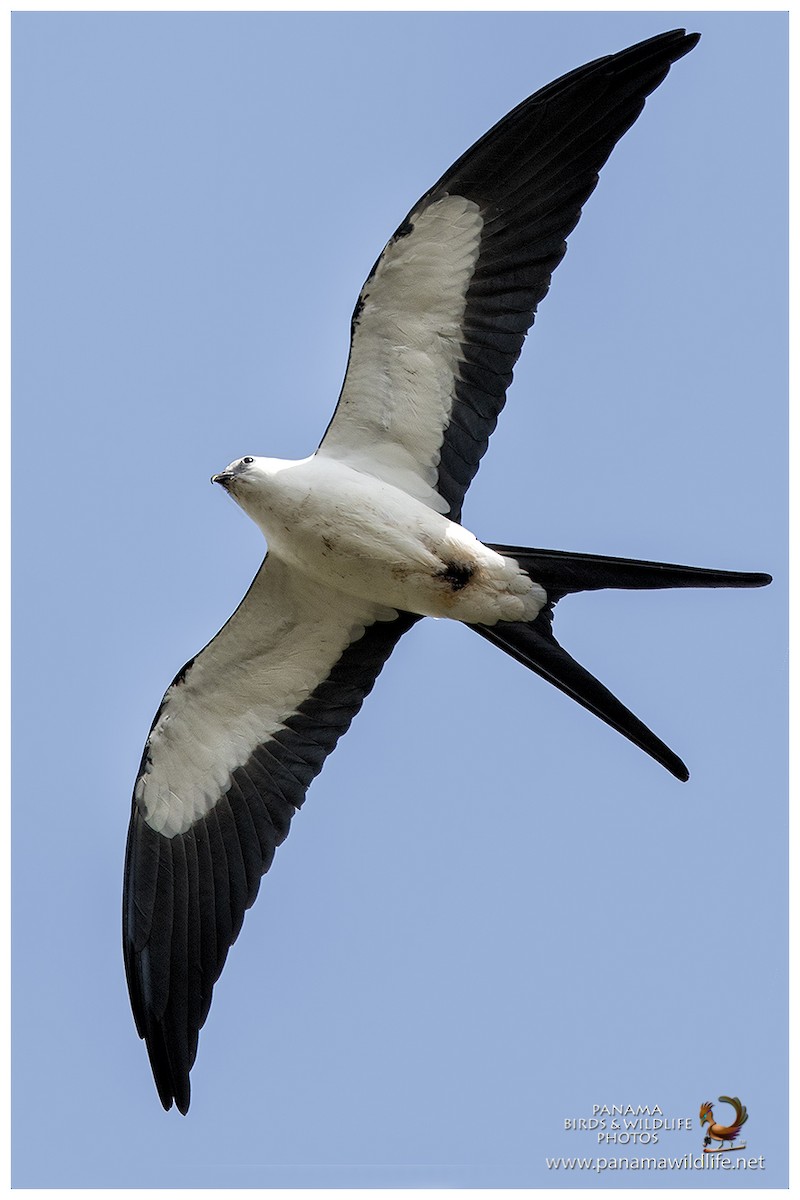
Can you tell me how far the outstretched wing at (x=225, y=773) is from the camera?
29.2 ft

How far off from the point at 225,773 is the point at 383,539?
1.71m

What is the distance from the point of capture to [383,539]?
8477 millimetres

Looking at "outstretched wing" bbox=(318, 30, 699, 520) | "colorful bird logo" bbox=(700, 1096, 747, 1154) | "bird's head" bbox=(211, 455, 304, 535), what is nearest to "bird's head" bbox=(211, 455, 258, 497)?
"bird's head" bbox=(211, 455, 304, 535)

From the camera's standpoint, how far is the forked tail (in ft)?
26.2

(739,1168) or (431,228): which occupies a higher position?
(431,228)

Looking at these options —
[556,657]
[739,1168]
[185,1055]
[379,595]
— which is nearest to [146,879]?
[185,1055]

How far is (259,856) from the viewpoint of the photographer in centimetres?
903

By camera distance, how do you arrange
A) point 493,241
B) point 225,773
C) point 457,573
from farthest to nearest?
point 225,773, point 457,573, point 493,241

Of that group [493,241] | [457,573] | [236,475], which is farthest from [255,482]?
[493,241]

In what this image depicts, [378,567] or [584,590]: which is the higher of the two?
[378,567]

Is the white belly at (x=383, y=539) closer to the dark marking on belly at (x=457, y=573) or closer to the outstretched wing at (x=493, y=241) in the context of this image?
the dark marking on belly at (x=457, y=573)

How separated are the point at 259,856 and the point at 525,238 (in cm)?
356

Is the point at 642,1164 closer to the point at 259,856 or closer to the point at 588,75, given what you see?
the point at 259,856

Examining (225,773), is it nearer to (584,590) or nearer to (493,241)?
(584,590)
